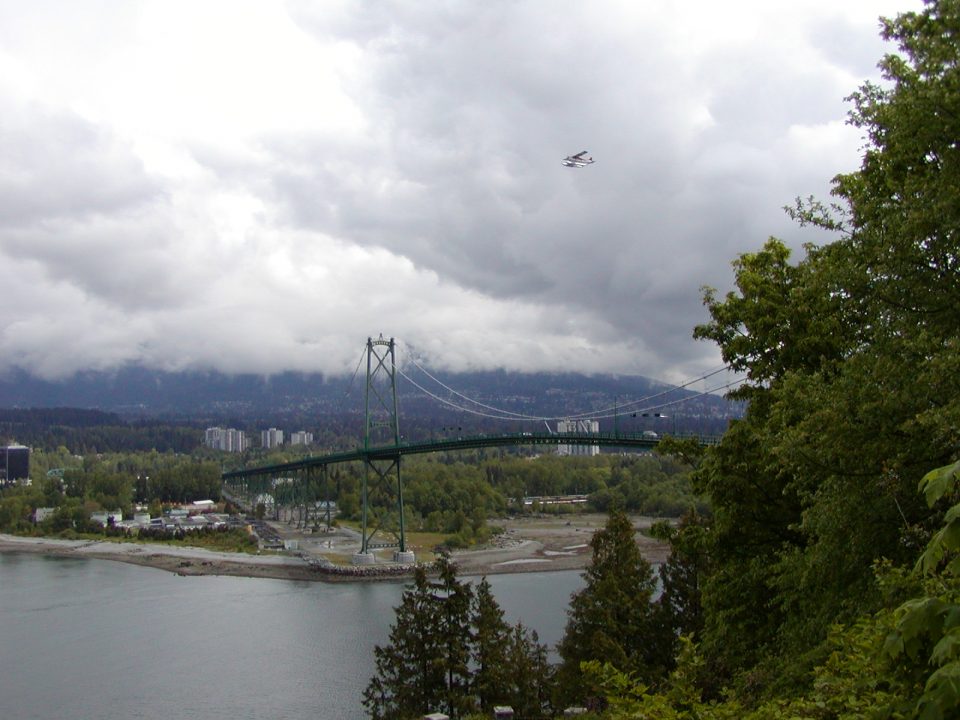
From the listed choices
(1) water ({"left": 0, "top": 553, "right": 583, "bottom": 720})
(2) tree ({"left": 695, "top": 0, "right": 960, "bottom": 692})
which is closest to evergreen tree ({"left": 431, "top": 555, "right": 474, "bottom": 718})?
(2) tree ({"left": 695, "top": 0, "right": 960, "bottom": 692})

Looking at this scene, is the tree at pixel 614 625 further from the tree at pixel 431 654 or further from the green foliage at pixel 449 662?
the tree at pixel 431 654

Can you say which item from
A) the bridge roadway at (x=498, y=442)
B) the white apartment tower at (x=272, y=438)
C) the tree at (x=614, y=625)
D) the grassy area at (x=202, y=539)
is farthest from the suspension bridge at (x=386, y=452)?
the white apartment tower at (x=272, y=438)

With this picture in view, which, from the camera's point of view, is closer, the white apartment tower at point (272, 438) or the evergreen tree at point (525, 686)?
the evergreen tree at point (525, 686)

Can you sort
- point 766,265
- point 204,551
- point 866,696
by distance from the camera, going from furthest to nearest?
point 204,551 < point 766,265 < point 866,696

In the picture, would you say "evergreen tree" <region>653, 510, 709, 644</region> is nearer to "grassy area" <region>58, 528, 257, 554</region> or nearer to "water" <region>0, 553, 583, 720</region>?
"water" <region>0, 553, 583, 720</region>

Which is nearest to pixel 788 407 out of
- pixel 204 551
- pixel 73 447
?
pixel 204 551

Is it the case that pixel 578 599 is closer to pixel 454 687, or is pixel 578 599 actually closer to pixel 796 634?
pixel 454 687

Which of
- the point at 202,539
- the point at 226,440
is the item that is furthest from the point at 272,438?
the point at 202,539
